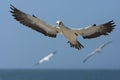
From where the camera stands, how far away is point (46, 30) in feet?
27.9

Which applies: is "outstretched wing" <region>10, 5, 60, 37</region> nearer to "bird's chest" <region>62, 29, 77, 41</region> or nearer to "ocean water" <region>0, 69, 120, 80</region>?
"bird's chest" <region>62, 29, 77, 41</region>

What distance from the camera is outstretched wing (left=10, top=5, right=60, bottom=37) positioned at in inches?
323

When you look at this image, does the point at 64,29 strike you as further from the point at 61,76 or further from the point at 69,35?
the point at 61,76

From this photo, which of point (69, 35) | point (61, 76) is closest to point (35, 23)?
point (69, 35)

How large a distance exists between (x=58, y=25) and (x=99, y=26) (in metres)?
0.83

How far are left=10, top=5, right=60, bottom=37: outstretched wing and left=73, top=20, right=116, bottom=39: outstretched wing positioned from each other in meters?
0.38

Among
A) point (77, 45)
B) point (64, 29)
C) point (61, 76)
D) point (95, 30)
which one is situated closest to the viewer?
point (64, 29)

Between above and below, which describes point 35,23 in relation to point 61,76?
below

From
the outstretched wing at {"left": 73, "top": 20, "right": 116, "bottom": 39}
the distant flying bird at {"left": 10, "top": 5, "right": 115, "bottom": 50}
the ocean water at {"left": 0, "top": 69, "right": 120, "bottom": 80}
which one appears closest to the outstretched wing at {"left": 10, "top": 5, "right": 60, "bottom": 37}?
the distant flying bird at {"left": 10, "top": 5, "right": 115, "bottom": 50}

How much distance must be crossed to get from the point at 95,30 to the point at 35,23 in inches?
34.3

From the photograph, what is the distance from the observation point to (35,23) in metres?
8.35

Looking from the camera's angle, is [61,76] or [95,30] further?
[61,76]

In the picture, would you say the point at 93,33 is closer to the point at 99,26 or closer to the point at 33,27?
the point at 99,26

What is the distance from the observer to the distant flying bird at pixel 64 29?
8086 millimetres
